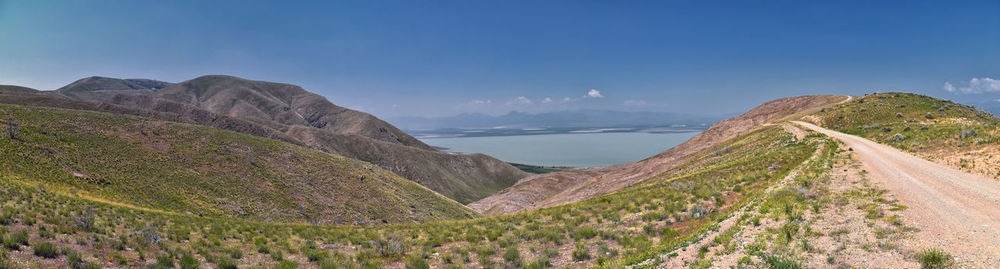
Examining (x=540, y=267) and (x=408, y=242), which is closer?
(x=540, y=267)

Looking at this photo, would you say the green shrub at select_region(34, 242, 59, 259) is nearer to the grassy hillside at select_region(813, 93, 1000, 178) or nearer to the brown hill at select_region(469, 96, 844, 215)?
the grassy hillside at select_region(813, 93, 1000, 178)

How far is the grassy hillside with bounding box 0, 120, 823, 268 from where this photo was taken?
1229 centimetres

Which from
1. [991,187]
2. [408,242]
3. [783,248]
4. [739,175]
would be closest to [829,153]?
[739,175]

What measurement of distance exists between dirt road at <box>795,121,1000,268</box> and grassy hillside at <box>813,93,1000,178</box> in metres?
1.39

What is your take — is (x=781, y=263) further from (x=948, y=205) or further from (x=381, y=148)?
(x=381, y=148)

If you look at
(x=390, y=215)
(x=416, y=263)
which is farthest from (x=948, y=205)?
(x=390, y=215)

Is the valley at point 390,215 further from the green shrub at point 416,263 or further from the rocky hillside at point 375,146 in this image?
the rocky hillside at point 375,146

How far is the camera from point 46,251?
10156mm

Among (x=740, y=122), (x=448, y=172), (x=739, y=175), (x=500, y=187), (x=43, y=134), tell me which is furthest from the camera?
(x=500, y=187)

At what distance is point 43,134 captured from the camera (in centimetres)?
3031

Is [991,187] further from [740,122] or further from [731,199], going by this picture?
[740,122]

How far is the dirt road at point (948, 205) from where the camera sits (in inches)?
330

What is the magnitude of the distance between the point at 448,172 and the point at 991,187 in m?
112

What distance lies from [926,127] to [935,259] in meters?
32.9
